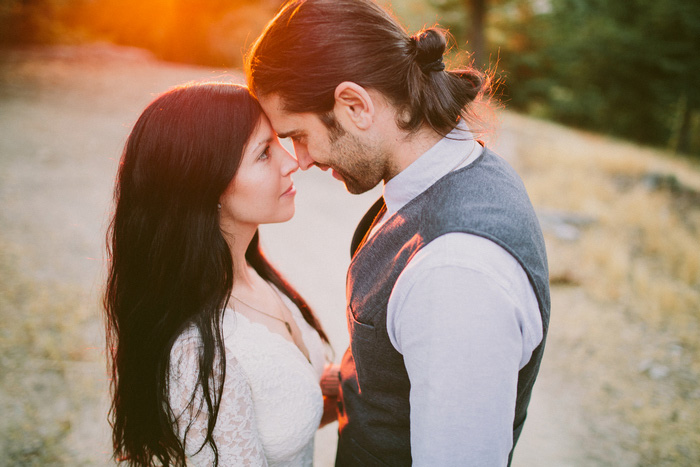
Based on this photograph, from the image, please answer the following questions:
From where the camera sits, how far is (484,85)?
169 centimetres

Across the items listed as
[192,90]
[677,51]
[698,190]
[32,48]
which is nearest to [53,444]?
[192,90]

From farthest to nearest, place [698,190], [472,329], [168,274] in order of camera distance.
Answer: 1. [698,190]
2. [168,274]
3. [472,329]

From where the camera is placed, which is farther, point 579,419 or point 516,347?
point 579,419

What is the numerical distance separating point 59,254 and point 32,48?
51.6 ft

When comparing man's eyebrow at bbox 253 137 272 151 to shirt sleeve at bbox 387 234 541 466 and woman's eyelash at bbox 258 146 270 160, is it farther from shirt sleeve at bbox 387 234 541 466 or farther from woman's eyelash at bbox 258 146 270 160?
shirt sleeve at bbox 387 234 541 466

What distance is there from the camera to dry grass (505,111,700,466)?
3.35 m

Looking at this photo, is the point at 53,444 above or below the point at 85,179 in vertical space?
above

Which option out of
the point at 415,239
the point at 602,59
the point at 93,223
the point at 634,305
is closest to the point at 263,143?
the point at 415,239

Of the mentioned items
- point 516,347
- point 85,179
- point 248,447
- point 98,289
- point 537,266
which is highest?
point 537,266

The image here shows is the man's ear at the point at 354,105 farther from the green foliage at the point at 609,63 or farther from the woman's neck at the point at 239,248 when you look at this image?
the green foliage at the point at 609,63

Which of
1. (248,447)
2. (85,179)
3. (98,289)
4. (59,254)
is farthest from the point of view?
(85,179)

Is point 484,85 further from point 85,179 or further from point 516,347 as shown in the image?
point 85,179

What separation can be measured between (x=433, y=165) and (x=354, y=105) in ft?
→ 1.17

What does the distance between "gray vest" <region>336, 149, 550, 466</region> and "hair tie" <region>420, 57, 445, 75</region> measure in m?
0.39
